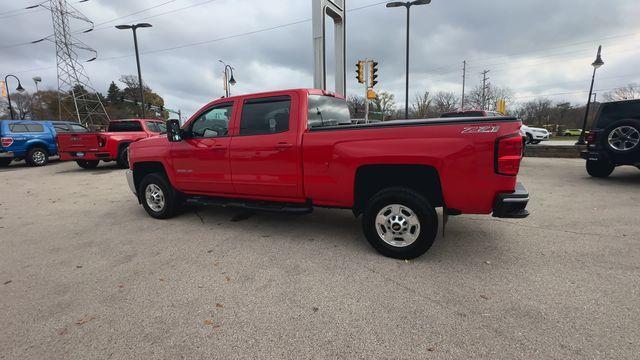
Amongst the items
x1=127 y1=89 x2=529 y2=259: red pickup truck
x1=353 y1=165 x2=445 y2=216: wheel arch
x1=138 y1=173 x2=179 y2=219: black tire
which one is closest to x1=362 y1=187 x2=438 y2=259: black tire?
x1=127 y1=89 x2=529 y2=259: red pickup truck

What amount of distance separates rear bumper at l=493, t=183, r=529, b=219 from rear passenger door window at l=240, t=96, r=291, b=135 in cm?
250

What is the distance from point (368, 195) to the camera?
152 inches

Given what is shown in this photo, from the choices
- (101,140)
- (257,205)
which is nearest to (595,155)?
(257,205)

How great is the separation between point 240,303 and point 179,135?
9.98ft

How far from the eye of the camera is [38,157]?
44.9ft

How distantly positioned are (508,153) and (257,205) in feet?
10.0

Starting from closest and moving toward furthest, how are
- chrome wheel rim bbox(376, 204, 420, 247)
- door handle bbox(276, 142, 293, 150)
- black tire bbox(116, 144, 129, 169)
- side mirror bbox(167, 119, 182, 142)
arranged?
chrome wheel rim bbox(376, 204, 420, 247) < door handle bbox(276, 142, 293, 150) < side mirror bbox(167, 119, 182, 142) < black tire bbox(116, 144, 129, 169)

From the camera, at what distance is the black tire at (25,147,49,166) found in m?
13.4

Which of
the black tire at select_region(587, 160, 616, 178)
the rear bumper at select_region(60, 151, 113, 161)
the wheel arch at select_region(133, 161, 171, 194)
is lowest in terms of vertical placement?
→ the black tire at select_region(587, 160, 616, 178)

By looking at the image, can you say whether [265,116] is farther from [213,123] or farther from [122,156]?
[122,156]

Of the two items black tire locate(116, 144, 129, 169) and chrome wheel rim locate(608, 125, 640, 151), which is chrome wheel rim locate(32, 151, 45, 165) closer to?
black tire locate(116, 144, 129, 169)

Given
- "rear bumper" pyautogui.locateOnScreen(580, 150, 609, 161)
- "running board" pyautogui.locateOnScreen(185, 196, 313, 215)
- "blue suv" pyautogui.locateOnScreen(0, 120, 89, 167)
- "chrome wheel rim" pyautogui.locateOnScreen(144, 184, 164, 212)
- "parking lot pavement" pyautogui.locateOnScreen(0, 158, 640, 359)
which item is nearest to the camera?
"parking lot pavement" pyautogui.locateOnScreen(0, 158, 640, 359)

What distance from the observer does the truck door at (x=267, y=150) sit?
3.99 m

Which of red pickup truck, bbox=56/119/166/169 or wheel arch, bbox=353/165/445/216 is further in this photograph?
red pickup truck, bbox=56/119/166/169
